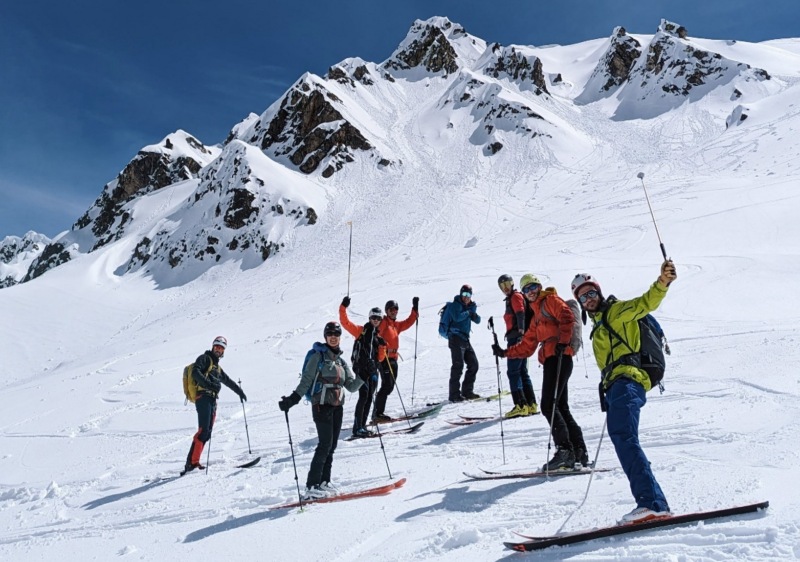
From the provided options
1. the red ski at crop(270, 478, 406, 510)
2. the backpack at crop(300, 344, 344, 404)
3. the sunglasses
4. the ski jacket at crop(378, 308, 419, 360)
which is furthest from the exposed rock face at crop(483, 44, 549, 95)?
the red ski at crop(270, 478, 406, 510)

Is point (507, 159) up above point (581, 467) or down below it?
above

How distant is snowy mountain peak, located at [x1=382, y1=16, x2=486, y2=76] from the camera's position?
316 ft

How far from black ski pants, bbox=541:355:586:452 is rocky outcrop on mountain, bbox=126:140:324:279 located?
44.5 metres

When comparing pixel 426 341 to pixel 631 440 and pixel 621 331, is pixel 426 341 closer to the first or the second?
pixel 621 331

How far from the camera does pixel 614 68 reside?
81.6m

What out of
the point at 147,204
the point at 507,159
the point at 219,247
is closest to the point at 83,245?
the point at 147,204

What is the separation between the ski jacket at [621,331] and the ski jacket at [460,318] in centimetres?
535

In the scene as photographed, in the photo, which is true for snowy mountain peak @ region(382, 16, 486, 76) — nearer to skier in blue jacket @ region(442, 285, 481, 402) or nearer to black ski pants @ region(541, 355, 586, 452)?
skier in blue jacket @ region(442, 285, 481, 402)

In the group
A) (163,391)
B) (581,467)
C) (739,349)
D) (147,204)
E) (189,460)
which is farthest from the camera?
(147,204)

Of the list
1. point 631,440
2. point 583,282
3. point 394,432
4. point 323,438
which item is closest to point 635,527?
point 631,440

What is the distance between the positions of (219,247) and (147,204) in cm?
4153

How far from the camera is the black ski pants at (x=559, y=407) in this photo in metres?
5.28

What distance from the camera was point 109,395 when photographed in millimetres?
13883

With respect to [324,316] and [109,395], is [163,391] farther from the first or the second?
[324,316]
